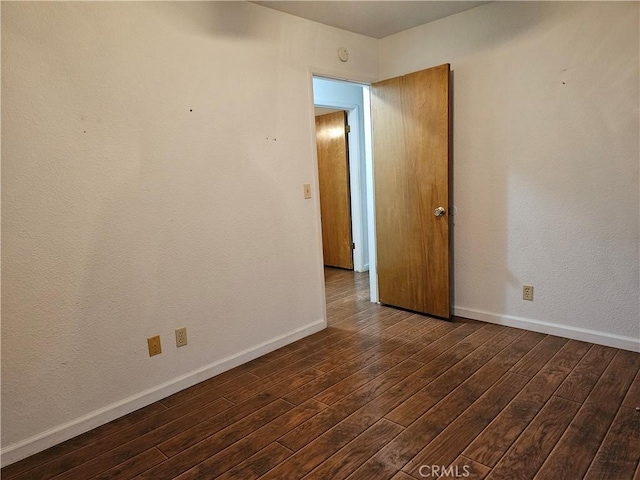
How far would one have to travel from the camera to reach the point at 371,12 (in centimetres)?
282

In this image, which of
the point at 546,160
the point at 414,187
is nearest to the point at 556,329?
the point at 546,160

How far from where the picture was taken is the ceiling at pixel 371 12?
2.64 m

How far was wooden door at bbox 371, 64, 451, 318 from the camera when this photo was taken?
10.0 ft

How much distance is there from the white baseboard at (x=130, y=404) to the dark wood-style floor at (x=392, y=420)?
0.04 metres

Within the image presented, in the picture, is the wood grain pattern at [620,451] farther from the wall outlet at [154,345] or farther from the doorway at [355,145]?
the doorway at [355,145]

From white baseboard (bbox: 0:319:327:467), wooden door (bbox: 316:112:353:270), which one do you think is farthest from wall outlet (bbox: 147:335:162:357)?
wooden door (bbox: 316:112:353:270)

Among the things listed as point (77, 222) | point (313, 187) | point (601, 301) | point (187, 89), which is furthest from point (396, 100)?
point (77, 222)

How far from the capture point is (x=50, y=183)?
1.86 metres

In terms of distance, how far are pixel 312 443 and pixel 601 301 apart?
2.06 metres

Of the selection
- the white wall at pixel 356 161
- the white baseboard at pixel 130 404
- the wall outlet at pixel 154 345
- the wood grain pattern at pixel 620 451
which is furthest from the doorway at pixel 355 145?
the wood grain pattern at pixel 620 451

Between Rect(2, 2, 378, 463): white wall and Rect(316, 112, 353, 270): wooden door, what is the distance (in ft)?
6.66

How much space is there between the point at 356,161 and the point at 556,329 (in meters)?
2.83

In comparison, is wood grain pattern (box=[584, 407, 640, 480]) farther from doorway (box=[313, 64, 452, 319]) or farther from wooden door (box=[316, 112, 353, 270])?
wooden door (box=[316, 112, 353, 270])

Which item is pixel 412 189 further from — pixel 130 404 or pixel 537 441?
pixel 130 404
